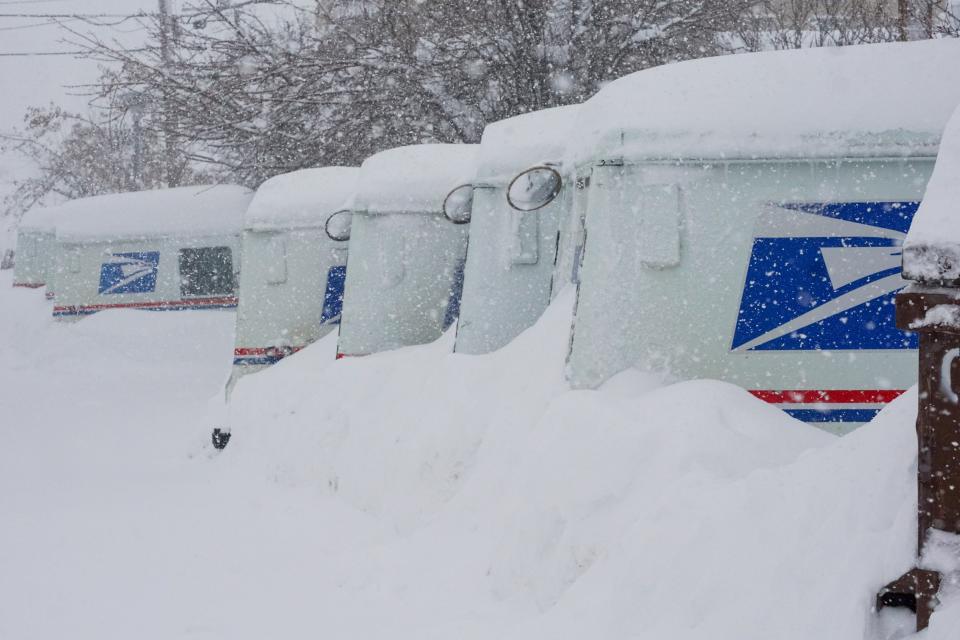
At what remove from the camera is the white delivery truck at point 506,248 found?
26.3 feet

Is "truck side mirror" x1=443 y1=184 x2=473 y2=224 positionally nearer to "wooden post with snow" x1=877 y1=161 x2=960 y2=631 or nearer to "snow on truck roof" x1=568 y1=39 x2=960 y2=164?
"snow on truck roof" x1=568 y1=39 x2=960 y2=164

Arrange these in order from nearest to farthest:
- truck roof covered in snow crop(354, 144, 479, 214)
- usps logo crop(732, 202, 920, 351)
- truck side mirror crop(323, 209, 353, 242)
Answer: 1. usps logo crop(732, 202, 920, 351)
2. truck roof covered in snow crop(354, 144, 479, 214)
3. truck side mirror crop(323, 209, 353, 242)

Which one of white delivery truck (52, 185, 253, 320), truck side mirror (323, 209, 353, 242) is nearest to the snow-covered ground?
truck side mirror (323, 209, 353, 242)

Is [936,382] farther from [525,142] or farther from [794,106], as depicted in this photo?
[525,142]

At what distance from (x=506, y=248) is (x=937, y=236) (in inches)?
213

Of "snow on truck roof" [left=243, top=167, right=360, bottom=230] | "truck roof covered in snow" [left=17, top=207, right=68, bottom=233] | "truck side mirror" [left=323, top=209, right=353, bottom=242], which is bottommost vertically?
"truck side mirror" [left=323, top=209, right=353, bottom=242]

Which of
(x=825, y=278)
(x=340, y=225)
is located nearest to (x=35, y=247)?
(x=340, y=225)

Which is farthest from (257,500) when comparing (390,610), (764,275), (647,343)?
(764,275)

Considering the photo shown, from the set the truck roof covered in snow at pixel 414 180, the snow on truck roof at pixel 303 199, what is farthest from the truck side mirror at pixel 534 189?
the snow on truck roof at pixel 303 199

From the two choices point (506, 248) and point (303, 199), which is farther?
point (303, 199)

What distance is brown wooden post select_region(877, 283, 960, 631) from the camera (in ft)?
9.39

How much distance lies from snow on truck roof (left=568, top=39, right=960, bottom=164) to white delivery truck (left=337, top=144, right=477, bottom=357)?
4051 mm

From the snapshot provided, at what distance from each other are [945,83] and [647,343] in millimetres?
1905

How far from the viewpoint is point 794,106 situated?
5.66 metres
